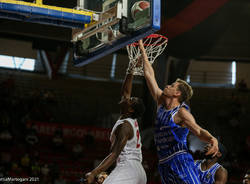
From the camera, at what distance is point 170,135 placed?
13.1 feet

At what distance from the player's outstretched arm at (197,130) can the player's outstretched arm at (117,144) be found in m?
0.71

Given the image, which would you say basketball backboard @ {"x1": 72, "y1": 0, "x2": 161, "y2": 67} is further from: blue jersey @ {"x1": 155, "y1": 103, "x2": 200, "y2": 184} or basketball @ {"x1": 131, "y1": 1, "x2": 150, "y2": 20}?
blue jersey @ {"x1": 155, "y1": 103, "x2": 200, "y2": 184}

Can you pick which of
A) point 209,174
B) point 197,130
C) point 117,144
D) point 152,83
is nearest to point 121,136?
point 117,144

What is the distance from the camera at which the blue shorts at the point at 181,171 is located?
12.8 feet

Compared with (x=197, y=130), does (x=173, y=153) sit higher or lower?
lower

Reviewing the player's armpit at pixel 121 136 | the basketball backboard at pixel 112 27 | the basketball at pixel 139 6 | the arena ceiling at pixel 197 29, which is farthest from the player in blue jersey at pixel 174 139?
the arena ceiling at pixel 197 29

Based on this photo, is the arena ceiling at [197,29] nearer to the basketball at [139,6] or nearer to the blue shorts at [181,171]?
the basketball at [139,6]

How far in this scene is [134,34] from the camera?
15.2 ft

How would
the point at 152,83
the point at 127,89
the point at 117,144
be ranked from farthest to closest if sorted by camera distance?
the point at 127,89
the point at 152,83
the point at 117,144

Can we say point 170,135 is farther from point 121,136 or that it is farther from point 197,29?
point 197,29

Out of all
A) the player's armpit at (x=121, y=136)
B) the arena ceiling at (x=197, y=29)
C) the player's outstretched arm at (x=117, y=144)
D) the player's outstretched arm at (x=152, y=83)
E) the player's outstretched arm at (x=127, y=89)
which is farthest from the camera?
the arena ceiling at (x=197, y=29)

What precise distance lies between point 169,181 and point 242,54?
1438cm

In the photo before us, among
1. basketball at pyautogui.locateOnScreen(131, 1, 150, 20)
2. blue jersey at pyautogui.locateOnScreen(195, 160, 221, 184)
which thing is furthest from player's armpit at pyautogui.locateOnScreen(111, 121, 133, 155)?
blue jersey at pyautogui.locateOnScreen(195, 160, 221, 184)

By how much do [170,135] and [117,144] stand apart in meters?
0.60
